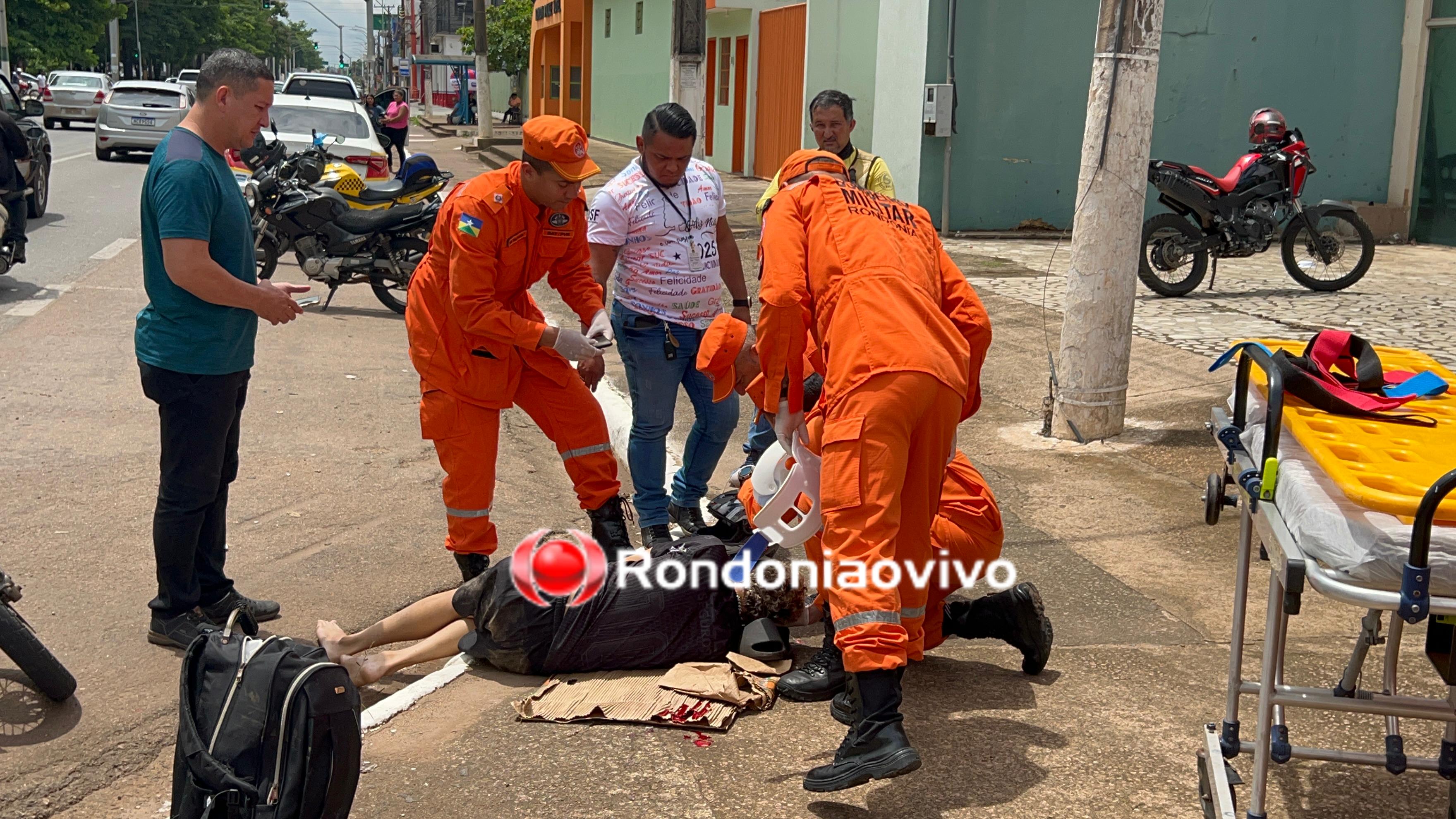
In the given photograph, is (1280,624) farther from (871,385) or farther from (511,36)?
(511,36)

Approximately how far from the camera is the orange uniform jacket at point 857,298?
3.46 metres

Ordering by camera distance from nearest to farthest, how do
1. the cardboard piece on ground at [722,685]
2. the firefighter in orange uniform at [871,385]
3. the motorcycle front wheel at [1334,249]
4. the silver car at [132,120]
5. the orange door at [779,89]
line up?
1. the firefighter in orange uniform at [871,385]
2. the cardboard piece on ground at [722,685]
3. the motorcycle front wheel at [1334,249]
4. the orange door at [779,89]
5. the silver car at [132,120]

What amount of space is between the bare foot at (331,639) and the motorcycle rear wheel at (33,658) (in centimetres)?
75

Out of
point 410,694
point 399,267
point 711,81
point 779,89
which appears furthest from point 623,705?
point 711,81

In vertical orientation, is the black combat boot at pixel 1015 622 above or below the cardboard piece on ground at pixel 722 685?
above

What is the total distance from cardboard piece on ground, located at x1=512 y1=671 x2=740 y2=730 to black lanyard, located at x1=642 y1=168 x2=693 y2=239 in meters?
2.06

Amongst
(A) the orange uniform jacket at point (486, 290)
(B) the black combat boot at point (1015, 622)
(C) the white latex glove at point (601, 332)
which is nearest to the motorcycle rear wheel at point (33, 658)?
(A) the orange uniform jacket at point (486, 290)

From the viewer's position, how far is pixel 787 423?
12.7ft

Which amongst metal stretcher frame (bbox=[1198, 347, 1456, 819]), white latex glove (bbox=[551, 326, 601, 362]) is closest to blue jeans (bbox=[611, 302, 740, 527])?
white latex glove (bbox=[551, 326, 601, 362])

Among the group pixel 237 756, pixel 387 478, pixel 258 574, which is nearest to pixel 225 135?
pixel 258 574

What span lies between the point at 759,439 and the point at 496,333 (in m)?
1.83

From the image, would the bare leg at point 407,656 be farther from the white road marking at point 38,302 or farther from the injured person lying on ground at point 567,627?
the white road marking at point 38,302

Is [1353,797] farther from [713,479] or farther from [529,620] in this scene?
[713,479]

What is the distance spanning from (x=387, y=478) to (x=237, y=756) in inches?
145
